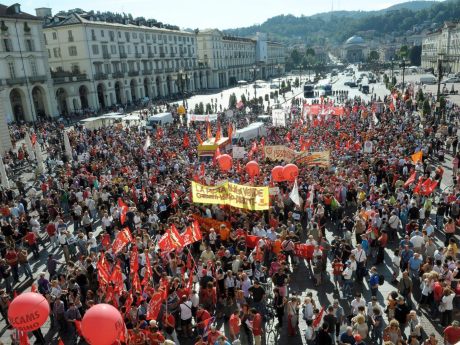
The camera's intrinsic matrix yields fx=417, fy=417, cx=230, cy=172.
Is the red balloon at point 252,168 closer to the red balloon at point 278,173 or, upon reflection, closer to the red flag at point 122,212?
the red balloon at point 278,173

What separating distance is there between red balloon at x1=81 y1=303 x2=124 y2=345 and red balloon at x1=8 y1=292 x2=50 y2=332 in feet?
4.39

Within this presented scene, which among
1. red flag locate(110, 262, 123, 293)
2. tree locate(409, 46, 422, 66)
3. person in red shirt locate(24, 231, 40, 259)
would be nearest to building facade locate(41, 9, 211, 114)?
person in red shirt locate(24, 231, 40, 259)

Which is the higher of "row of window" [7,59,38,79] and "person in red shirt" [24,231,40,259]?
"row of window" [7,59,38,79]

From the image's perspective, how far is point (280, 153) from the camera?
68.8ft

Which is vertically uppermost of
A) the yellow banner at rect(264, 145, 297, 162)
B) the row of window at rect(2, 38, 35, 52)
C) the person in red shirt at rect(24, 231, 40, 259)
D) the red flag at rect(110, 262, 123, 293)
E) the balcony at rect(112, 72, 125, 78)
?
the row of window at rect(2, 38, 35, 52)

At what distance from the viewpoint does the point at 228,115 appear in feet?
129

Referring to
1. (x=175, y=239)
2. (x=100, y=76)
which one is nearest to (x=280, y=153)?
(x=175, y=239)

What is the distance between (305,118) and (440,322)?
90.7 ft

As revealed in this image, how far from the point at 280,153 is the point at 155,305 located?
505 inches

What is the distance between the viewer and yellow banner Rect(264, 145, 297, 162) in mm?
20800

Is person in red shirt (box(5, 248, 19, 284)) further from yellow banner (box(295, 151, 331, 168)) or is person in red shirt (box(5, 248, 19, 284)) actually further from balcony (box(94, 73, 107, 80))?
balcony (box(94, 73, 107, 80))

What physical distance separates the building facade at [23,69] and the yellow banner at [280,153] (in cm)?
3635

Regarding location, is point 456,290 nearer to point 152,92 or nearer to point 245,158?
point 245,158

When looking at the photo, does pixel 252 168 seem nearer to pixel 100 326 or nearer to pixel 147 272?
pixel 147 272
